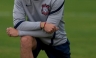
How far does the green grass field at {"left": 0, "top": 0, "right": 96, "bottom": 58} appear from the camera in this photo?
707cm

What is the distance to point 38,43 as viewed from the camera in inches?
210

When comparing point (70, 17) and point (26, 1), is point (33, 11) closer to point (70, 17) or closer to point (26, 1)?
point (26, 1)

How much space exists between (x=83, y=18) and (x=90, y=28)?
99 centimetres

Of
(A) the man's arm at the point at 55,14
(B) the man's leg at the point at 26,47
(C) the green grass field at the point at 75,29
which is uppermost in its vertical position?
(A) the man's arm at the point at 55,14

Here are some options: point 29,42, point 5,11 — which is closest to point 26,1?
point 29,42

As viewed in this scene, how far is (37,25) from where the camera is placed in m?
5.11

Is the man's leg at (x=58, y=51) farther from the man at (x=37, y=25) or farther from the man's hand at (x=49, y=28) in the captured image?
the man's hand at (x=49, y=28)

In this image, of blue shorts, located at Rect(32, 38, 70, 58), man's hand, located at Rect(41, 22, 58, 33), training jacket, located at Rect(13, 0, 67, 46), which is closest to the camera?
man's hand, located at Rect(41, 22, 58, 33)

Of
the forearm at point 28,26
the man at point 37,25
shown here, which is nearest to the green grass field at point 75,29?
the man at point 37,25

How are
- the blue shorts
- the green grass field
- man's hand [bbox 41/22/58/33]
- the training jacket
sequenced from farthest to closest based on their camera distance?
the green grass field → the blue shorts → the training jacket → man's hand [bbox 41/22/58/33]

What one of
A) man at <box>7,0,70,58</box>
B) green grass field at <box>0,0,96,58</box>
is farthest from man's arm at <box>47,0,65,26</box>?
green grass field at <box>0,0,96,58</box>

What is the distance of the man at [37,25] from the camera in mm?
5074

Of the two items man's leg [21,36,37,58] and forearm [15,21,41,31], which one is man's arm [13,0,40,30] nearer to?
forearm [15,21,41,31]

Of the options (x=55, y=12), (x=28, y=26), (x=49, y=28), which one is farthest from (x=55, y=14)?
(x=28, y=26)
